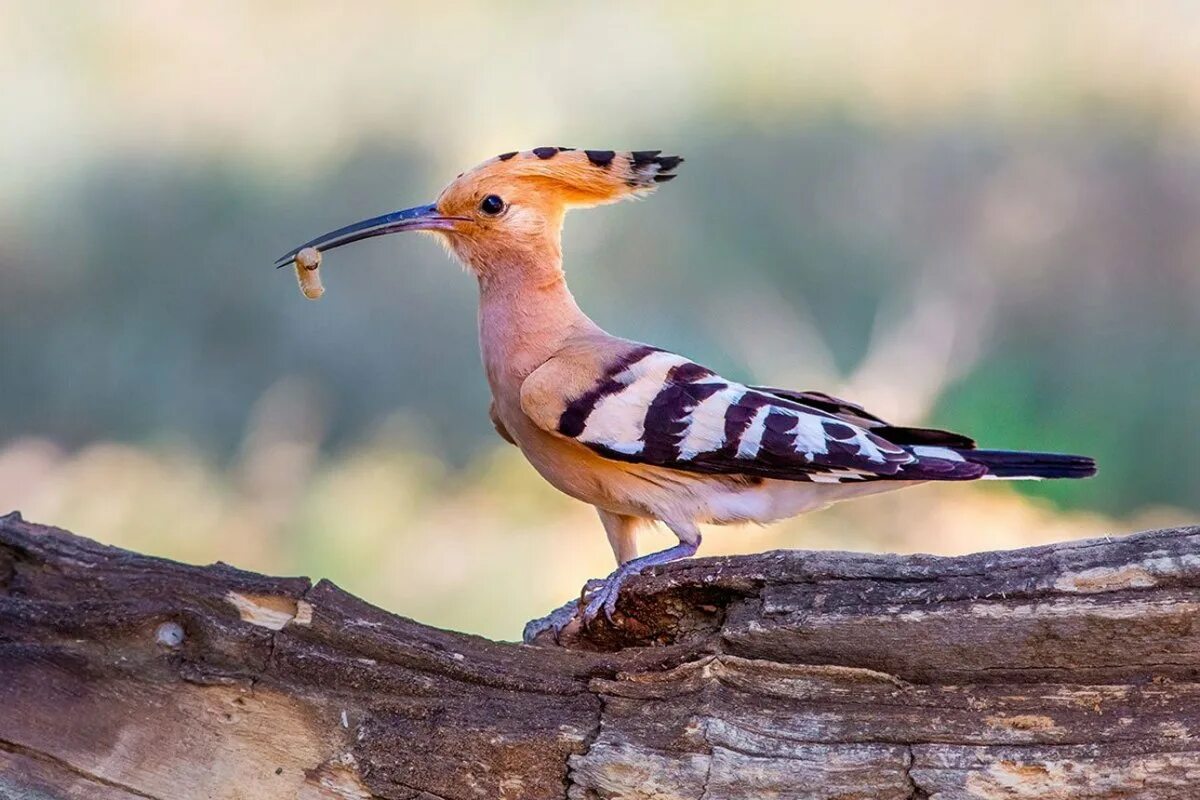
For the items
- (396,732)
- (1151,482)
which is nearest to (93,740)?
(396,732)

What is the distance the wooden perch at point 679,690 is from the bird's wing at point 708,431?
180 mm

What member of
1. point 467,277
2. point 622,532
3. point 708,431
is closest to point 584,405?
point 708,431

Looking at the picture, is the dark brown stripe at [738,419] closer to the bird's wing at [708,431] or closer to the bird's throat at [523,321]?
the bird's wing at [708,431]

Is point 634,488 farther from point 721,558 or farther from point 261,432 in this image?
point 261,432

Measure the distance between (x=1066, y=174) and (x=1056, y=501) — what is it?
75 centimetres

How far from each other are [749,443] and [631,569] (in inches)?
8.3

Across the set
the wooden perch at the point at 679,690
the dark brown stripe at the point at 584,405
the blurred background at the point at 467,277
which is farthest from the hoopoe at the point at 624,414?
the blurred background at the point at 467,277

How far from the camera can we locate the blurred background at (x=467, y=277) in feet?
9.69

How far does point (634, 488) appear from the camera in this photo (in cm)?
174

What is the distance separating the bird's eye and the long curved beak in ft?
0.11

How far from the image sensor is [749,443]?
1685mm

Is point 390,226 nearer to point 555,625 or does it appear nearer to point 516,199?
point 516,199

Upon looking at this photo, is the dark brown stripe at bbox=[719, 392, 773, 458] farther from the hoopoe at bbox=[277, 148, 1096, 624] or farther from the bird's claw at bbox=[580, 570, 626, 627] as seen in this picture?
the bird's claw at bbox=[580, 570, 626, 627]

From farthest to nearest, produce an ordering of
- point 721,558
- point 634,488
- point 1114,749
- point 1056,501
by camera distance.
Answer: point 1056,501 → point 634,488 → point 721,558 → point 1114,749
